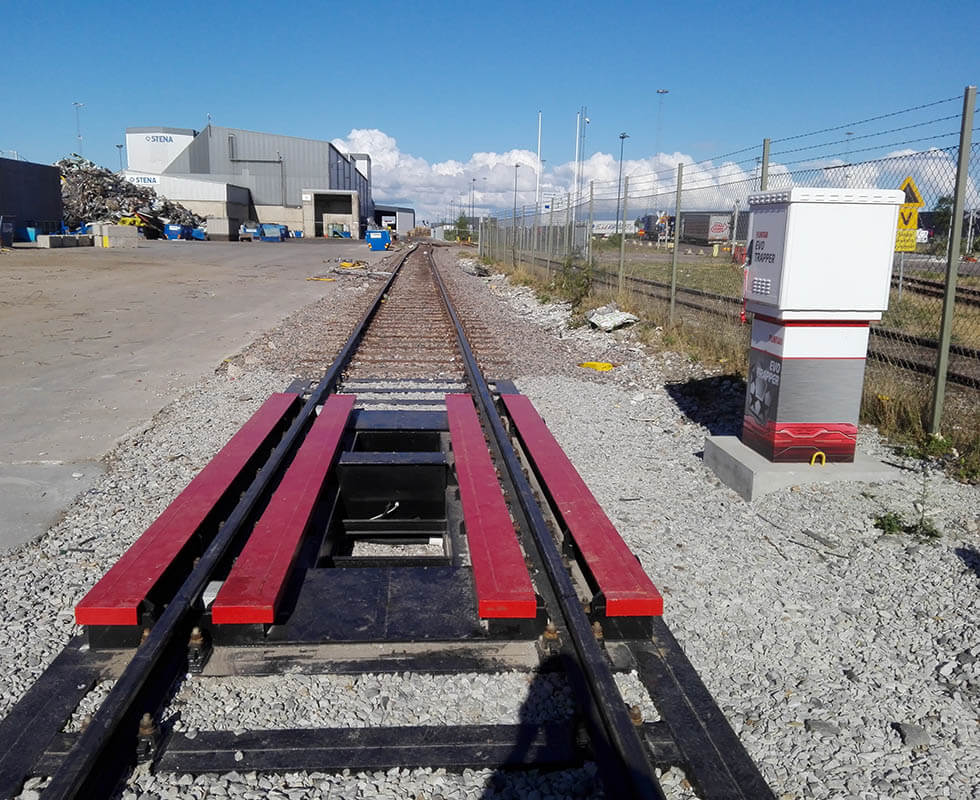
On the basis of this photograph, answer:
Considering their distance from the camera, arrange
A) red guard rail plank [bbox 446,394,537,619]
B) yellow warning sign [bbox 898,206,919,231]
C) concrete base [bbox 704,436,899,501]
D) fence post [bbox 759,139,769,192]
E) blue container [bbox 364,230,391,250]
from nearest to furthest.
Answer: red guard rail plank [bbox 446,394,537,619]
concrete base [bbox 704,436,899,501]
fence post [bbox 759,139,769,192]
yellow warning sign [bbox 898,206,919,231]
blue container [bbox 364,230,391,250]

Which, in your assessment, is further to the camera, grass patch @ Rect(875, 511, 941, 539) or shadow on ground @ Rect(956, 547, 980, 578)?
grass patch @ Rect(875, 511, 941, 539)

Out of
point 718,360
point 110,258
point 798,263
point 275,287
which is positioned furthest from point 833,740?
point 110,258

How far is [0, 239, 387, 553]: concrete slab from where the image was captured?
6.23 m

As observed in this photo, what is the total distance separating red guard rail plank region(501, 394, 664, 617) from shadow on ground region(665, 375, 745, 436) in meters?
2.29

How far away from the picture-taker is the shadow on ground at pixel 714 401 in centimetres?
786

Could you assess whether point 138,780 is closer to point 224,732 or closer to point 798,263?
point 224,732

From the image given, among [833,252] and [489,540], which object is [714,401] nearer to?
[833,252]

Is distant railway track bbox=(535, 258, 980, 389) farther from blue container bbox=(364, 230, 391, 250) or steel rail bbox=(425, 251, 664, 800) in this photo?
blue container bbox=(364, 230, 391, 250)

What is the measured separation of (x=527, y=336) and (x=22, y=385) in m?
7.70

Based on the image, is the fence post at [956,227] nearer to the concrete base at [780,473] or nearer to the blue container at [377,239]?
the concrete base at [780,473]

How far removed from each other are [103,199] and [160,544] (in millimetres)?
67504

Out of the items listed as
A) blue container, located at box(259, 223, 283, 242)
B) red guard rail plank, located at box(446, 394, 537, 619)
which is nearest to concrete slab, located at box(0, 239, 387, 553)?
red guard rail plank, located at box(446, 394, 537, 619)

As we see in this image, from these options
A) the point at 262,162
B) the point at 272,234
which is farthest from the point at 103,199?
the point at 262,162

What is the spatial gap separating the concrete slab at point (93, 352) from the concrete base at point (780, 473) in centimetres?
448
